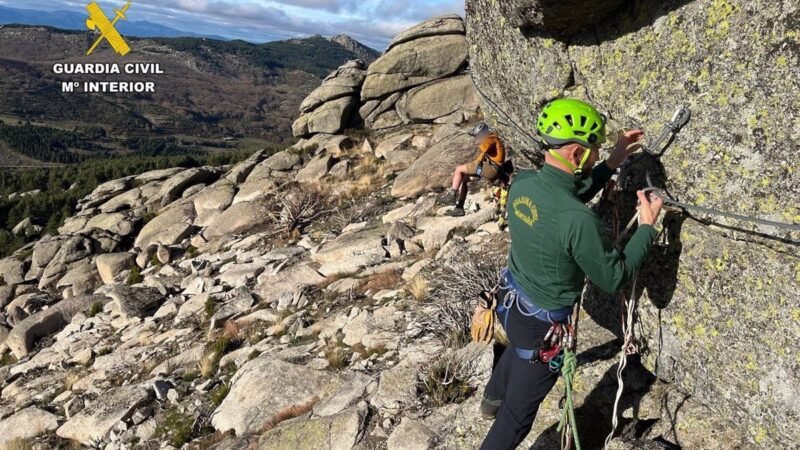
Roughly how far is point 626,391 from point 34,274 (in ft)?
96.6

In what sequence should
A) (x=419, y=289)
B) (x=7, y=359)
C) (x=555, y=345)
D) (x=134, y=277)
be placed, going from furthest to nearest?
(x=134, y=277) → (x=7, y=359) → (x=419, y=289) → (x=555, y=345)

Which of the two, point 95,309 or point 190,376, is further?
point 95,309

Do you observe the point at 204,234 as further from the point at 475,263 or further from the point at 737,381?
the point at 737,381

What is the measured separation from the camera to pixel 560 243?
4.13m

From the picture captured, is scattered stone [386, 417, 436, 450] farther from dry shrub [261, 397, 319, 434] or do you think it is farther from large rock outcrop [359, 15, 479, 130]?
large rock outcrop [359, 15, 479, 130]

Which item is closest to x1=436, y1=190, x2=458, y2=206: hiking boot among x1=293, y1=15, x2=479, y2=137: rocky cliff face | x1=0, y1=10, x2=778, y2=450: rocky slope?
x1=0, y1=10, x2=778, y2=450: rocky slope

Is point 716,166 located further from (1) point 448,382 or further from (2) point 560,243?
(1) point 448,382

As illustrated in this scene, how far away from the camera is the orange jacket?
741cm

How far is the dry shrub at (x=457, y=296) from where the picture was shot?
835 centimetres

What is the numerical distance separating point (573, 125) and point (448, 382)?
412 cm

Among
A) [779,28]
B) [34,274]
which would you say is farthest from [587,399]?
[34,274]

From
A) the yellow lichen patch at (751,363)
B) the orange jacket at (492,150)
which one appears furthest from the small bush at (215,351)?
the yellow lichen patch at (751,363)

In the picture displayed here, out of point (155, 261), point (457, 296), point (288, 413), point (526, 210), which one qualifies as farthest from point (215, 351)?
point (155, 261)

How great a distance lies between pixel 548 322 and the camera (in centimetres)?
470
